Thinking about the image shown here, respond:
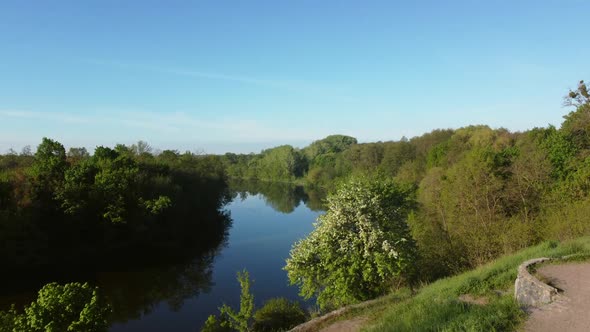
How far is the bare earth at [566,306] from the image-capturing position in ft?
28.9

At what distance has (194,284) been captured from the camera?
2898 centimetres

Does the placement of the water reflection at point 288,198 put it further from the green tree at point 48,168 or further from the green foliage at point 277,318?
the green foliage at point 277,318

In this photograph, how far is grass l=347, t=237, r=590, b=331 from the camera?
898 cm

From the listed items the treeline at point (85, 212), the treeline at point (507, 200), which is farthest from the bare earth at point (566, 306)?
the treeline at point (85, 212)

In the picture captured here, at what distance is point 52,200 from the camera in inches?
1314

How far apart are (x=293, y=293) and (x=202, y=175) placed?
117ft

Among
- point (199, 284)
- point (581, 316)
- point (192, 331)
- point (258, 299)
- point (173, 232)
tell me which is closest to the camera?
point (581, 316)

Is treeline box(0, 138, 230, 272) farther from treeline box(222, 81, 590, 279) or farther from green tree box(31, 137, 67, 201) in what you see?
treeline box(222, 81, 590, 279)

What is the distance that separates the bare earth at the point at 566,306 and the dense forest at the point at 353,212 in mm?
5355

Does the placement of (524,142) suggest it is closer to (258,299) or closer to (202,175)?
(258,299)

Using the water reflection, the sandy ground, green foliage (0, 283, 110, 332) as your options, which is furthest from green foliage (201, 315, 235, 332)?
the water reflection

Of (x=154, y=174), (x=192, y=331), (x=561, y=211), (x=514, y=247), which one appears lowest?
(x=192, y=331)

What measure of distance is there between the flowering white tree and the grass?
1.65m

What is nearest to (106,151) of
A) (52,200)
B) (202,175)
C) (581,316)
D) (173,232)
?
(52,200)
